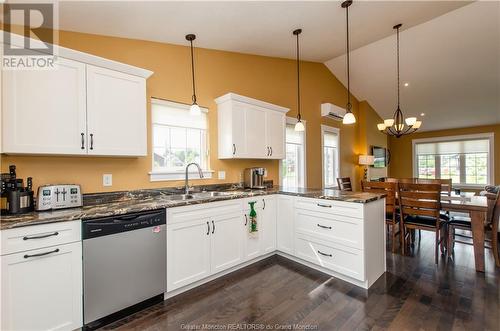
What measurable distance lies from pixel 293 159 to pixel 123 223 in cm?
323

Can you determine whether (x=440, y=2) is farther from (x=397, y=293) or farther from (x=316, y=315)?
(x=316, y=315)

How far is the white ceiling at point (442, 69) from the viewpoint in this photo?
3.66m

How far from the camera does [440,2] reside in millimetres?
3049

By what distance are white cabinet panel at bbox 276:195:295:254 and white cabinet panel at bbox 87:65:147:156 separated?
5.76ft

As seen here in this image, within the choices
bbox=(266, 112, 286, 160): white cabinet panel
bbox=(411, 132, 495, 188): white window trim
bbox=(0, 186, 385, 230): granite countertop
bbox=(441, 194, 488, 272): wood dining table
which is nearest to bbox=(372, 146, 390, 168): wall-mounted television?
bbox=(411, 132, 495, 188): white window trim

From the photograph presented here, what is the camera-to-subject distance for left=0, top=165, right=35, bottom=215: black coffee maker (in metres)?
1.69

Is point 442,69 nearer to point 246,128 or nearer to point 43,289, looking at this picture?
point 246,128

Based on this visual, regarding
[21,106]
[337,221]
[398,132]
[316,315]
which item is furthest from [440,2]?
[21,106]

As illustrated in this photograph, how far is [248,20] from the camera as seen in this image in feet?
8.52

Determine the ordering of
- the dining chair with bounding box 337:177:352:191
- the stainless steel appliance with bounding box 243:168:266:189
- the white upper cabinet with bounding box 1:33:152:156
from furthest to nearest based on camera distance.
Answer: the dining chair with bounding box 337:177:352:191 → the stainless steel appliance with bounding box 243:168:266:189 → the white upper cabinet with bounding box 1:33:152:156

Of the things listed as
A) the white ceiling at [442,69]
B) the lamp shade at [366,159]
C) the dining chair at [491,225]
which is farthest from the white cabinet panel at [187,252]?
the lamp shade at [366,159]

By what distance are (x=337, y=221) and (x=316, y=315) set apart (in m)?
0.90

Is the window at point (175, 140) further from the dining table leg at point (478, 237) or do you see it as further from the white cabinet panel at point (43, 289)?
the dining table leg at point (478, 237)

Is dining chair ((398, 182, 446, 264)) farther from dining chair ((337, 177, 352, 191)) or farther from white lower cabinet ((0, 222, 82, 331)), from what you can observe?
white lower cabinet ((0, 222, 82, 331))
